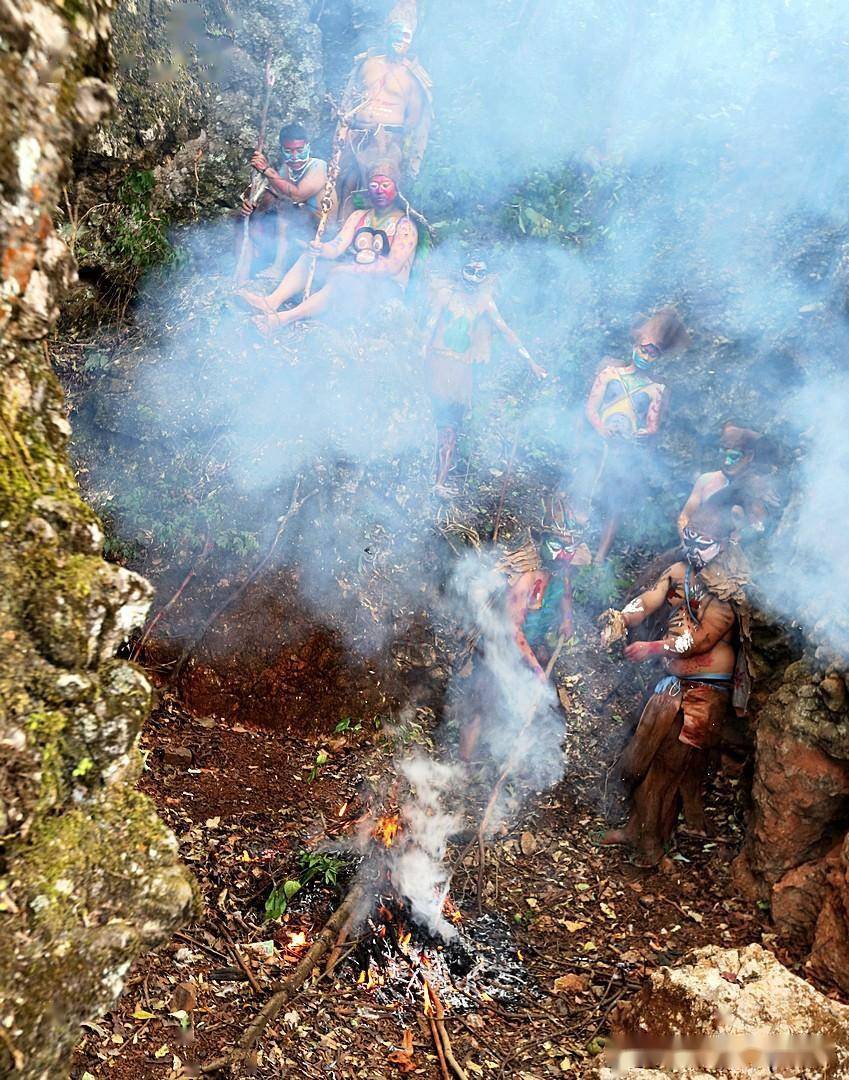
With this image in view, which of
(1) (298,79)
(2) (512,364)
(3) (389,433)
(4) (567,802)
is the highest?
(1) (298,79)

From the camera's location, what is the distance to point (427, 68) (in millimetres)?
8156

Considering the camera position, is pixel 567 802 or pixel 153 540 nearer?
pixel 567 802

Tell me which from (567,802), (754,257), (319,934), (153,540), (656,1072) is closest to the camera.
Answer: (656,1072)

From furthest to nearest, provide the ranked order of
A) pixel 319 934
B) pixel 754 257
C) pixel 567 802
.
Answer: pixel 754 257 < pixel 567 802 < pixel 319 934

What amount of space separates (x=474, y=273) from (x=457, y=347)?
62 centimetres

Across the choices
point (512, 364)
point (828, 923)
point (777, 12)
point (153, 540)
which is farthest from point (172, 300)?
point (828, 923)

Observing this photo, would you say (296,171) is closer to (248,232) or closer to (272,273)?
(248,232)

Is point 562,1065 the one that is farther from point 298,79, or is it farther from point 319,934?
point 298,79

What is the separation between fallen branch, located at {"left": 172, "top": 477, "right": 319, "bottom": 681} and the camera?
689 centimetres

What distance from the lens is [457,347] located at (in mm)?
7465

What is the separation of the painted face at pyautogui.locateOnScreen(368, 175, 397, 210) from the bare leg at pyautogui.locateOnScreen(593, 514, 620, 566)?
3.23 m

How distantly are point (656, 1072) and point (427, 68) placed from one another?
8.04 meters

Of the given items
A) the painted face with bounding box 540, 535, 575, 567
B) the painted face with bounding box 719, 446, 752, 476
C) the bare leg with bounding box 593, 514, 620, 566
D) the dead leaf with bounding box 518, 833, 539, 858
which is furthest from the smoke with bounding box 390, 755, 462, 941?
the painted face with bounding box 719, 446, 752, 476

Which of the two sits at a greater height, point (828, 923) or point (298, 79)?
point (298, 79)
